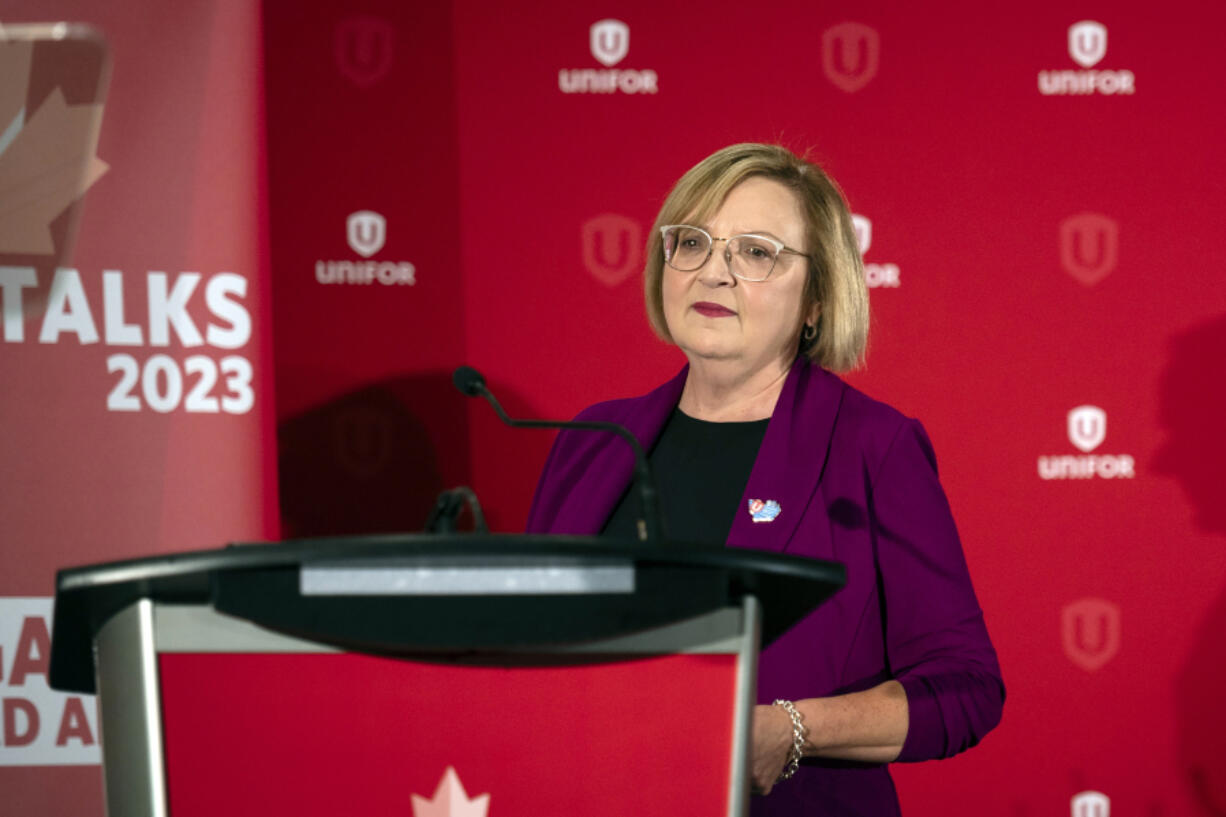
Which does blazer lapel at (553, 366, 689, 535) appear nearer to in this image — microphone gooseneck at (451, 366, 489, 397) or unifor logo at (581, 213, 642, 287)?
microphone gooseneck at (451, 366, 489, 397)

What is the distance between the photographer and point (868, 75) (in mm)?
2643

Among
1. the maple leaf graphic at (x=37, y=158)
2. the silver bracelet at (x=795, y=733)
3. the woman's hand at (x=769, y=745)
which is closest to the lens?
the woman's hand at (x=769, y=745)

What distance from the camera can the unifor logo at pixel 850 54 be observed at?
8.64ft

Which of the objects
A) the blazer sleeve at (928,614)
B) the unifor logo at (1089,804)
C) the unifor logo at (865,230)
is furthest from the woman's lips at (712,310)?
the unifor logo at (1089,804)

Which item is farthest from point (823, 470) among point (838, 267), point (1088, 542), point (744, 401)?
point (1088, 542)

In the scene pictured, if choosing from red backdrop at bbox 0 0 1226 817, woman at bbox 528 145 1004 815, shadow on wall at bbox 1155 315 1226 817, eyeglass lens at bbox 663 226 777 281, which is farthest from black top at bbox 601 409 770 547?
shadow on wall at bbox 1155 315 1226 817

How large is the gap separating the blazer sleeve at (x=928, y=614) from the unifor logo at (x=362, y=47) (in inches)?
63.4

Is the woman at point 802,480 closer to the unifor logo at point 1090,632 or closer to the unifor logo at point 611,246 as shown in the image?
the unifor logo at point 611,246

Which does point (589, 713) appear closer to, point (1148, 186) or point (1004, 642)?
point (1004, 642)

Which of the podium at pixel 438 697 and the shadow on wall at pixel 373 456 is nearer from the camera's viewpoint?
the podium at pixel 438 697

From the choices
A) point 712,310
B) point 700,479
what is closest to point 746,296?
point 712,310

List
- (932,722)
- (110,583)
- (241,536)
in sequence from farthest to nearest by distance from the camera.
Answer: (241,536)
(932,722)
(110,583)

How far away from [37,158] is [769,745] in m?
1.89

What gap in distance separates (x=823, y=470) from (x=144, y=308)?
1.46m
